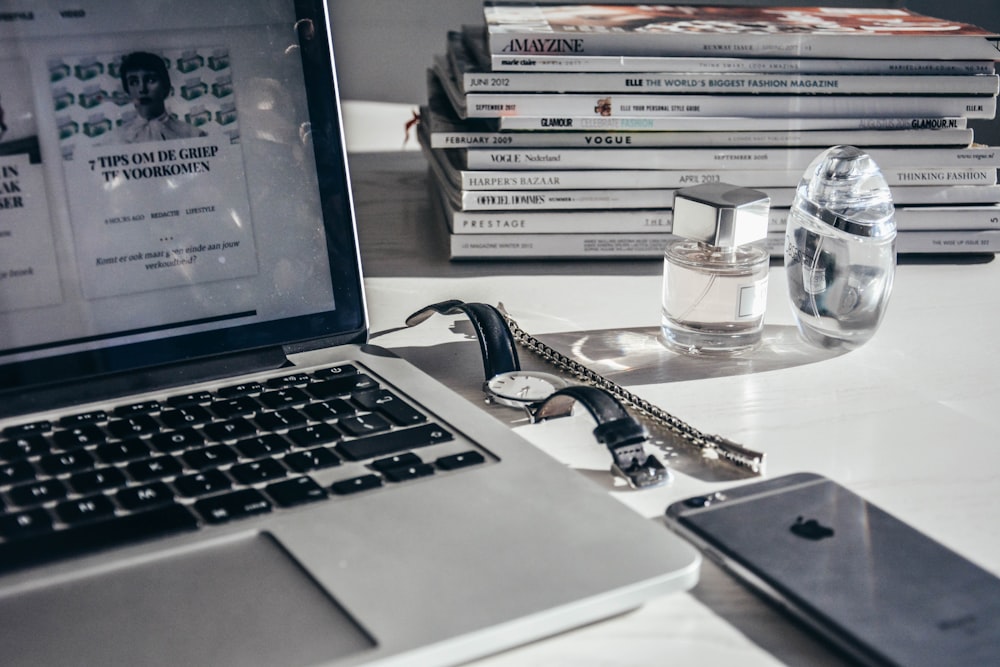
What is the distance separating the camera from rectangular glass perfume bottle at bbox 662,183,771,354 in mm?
572

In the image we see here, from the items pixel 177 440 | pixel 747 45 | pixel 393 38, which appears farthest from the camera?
pixel 393 38

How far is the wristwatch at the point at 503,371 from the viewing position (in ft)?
1.75

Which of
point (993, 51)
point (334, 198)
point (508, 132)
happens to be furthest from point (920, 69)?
point (334, 198)

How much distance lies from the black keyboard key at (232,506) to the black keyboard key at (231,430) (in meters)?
0.05

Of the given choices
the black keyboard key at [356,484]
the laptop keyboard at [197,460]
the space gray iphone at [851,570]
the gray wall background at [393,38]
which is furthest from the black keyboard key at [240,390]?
the gray wall background at [393,38]

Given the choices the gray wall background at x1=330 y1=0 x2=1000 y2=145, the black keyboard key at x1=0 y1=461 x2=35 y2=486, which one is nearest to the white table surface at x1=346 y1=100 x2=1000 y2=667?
the black keyboard key at x1=0 y1=461 x2=35 y2=486

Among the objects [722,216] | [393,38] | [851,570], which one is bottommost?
[851,570]

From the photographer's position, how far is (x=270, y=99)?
0.54 metres

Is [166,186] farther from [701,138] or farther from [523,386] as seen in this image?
[701,138]

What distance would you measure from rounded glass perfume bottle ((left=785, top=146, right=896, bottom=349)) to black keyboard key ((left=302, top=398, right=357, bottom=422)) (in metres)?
0.30

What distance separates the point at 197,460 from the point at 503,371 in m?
0.19

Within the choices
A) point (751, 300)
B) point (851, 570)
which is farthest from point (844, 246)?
point (851, 570)

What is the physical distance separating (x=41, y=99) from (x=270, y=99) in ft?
0.36

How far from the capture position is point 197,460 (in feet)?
1.38
